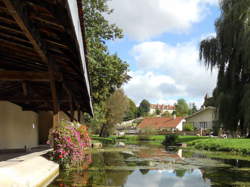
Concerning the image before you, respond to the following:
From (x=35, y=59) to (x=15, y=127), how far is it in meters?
8.28

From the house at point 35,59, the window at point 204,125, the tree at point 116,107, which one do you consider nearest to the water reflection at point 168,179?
the house at point 35,59

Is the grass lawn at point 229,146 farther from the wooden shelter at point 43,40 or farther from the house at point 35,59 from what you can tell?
the wooden shelter at point 43,40

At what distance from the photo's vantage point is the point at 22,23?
4.50m

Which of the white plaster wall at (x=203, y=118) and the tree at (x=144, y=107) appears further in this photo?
the tree at (x=144, y=107)

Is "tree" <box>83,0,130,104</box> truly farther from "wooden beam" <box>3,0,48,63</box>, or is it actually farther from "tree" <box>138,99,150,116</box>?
"tree" <box>138,99,150,116</box>

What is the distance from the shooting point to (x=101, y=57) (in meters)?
20.8

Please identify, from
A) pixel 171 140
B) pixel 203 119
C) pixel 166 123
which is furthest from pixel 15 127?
pixel 166 123

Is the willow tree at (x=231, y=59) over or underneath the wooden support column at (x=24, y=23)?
over

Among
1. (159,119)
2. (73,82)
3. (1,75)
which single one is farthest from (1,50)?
(159,119)

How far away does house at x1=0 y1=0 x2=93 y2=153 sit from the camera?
4.43 m

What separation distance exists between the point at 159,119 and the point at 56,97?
6418 cm

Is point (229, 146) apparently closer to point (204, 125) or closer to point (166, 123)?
point (204, 125)

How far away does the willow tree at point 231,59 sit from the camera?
787 inches

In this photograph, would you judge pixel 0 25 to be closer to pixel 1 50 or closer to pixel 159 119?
pixel 1 50
